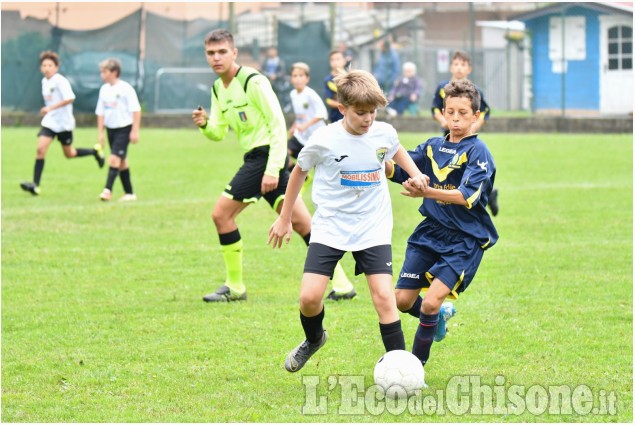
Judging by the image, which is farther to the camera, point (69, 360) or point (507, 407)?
point (69, 360)

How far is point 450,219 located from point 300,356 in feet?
3.85

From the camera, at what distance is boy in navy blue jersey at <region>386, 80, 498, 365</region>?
20.6ft

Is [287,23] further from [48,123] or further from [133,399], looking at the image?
[133,399]

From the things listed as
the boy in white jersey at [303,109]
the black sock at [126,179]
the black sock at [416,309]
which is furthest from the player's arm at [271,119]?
the black sock at [126,179]

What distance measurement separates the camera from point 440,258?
21.1 ft

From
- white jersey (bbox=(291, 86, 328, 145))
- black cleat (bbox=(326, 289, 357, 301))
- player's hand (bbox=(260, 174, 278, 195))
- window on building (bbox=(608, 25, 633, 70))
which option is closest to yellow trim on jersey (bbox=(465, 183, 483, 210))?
player's hand (bbox=(260, 174, 278, 195))

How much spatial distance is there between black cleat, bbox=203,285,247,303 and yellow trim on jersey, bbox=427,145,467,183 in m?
2.89

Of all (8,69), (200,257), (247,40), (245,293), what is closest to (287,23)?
(247,40)

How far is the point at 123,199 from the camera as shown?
15953mm

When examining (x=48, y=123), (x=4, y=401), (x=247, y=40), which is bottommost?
(x=4, y=401)

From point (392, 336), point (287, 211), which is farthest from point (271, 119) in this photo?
point (392, 336)

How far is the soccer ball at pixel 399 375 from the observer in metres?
5.83

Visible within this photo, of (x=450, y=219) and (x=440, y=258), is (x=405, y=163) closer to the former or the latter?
(x=450, y=219)

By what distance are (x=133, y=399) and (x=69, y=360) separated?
1119mm
